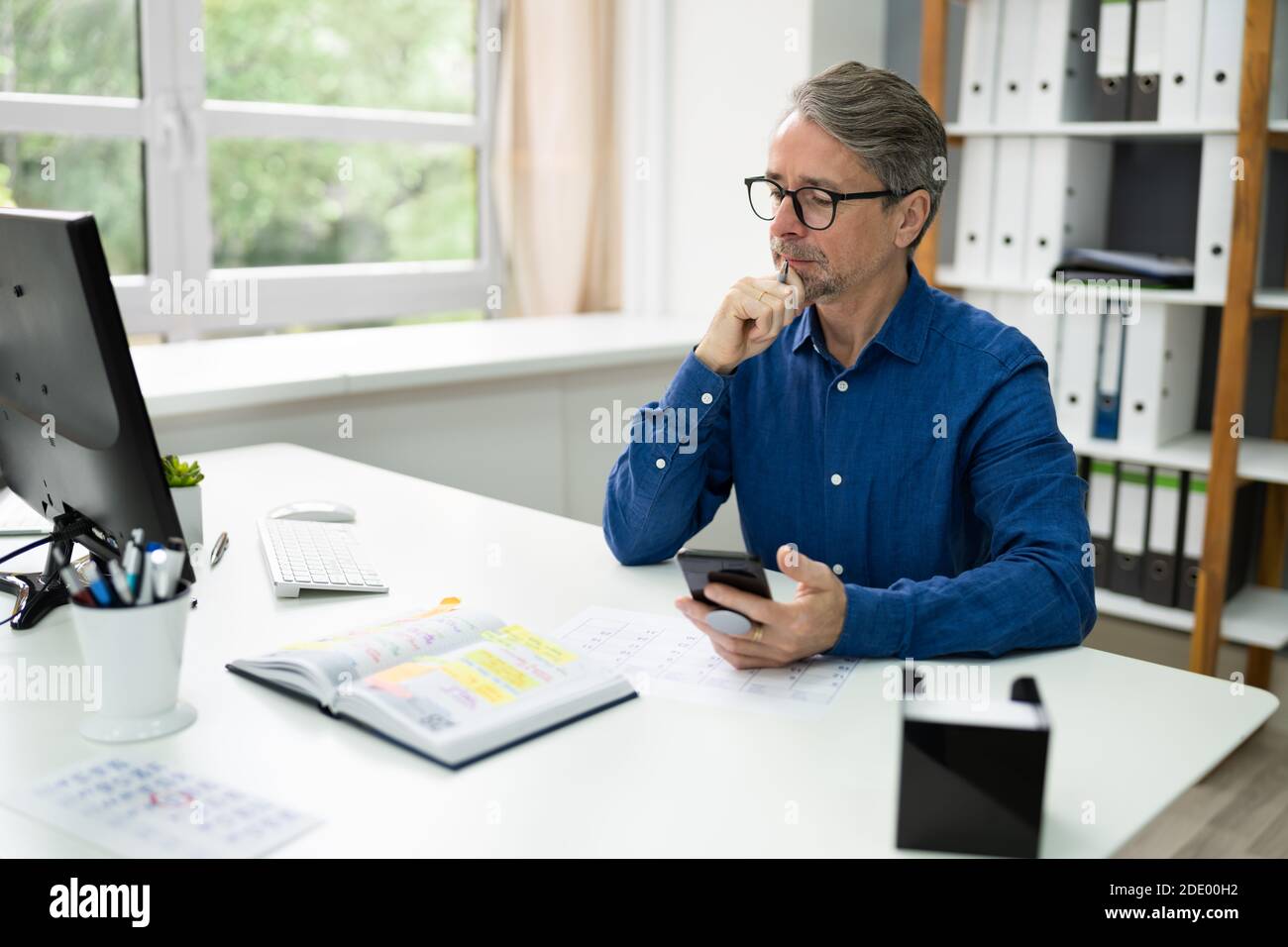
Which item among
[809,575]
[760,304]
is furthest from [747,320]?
[809,575]

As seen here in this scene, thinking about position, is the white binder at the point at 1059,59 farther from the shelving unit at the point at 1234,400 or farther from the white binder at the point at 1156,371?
the white binder at the point at 1156,371

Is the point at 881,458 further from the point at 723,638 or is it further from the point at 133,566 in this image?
the point at 133,566

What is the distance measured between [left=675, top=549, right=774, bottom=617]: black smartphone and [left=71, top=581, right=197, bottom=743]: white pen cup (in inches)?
17.6

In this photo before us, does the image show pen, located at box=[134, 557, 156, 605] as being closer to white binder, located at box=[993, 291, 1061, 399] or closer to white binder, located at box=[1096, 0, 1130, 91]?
white binder, located at box=[993, 291, 1061, 399]

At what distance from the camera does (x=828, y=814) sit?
91 cm

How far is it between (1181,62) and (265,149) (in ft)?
7.37

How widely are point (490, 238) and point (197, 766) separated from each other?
2681 millimetres

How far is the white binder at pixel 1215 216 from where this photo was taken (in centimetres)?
253

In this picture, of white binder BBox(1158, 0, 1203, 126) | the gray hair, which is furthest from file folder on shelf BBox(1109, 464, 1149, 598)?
the gray hair

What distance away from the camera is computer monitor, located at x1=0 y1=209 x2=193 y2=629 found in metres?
1.09

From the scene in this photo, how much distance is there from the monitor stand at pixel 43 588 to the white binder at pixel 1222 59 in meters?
2.30

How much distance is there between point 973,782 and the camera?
33.2 inches

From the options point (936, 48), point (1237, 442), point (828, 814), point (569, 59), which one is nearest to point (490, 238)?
point (569, 59)

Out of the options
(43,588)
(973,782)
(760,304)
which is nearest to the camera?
(973,782)
